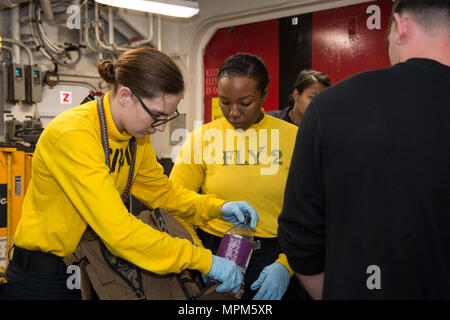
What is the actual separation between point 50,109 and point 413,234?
4682 mm

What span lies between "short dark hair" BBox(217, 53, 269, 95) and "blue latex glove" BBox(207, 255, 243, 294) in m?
0.85

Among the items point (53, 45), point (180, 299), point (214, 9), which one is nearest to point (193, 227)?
point (180, 299)

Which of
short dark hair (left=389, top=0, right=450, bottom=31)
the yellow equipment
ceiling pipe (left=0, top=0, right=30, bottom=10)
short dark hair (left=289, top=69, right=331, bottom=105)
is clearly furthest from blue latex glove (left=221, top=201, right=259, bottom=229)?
ceiling pipe (left=0, top=0, right=30, bottom=10)

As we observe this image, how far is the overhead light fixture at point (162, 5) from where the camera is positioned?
3588 millimetres

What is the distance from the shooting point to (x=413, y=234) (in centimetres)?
82

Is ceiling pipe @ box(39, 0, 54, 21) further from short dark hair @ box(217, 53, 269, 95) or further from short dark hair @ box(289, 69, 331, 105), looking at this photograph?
short dark hair @ box(217, 53, 269, 95)

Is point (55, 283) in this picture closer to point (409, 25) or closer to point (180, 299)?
point (180, 299)

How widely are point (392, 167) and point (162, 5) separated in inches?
133

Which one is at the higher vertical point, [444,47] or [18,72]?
[18,72]

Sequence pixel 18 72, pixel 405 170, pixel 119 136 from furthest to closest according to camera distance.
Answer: pixel 18 72
pixel 119 136
pixel 405 170

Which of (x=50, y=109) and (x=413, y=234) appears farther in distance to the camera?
(x=50, y=109)

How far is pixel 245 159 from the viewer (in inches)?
71.1

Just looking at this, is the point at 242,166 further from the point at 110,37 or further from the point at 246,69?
the point at 110,37

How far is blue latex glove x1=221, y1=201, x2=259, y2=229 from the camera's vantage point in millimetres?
1621
